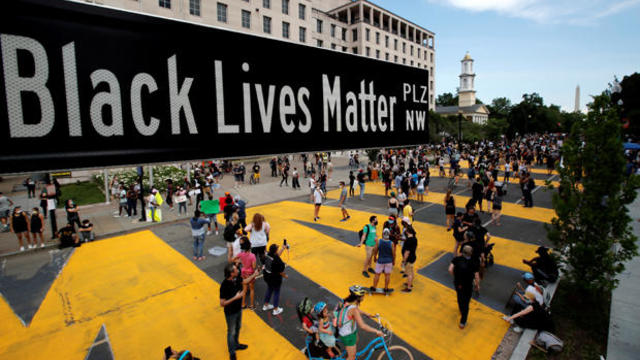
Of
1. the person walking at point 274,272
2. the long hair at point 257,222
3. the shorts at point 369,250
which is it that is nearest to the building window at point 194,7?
the long hair at point 257,222

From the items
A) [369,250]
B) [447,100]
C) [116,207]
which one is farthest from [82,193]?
[447,100]

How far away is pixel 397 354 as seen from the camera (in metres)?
5.73

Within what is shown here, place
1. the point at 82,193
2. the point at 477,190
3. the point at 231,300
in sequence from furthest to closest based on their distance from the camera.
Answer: the point at 82,193 < the point at 477,190 < the point at 231,300

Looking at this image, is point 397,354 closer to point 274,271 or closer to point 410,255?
point 410,255

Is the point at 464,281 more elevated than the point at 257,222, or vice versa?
the point at 257,222

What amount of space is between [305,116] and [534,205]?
699 inches

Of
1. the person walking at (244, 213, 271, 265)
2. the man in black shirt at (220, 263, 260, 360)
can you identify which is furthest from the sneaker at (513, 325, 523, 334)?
the person walking at (244, 213, 271, 265)

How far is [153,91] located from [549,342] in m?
7.33

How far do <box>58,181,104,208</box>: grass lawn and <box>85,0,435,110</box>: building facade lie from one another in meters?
12.1

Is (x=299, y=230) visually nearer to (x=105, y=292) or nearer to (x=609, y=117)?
(x=105, y=292)

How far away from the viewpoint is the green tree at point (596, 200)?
6.28 meters

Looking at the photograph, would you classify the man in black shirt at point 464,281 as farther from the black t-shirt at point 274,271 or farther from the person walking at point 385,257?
the black t-shirt at point 274,271

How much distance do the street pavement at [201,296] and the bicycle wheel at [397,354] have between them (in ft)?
0.47

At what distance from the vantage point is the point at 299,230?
1281 cm
